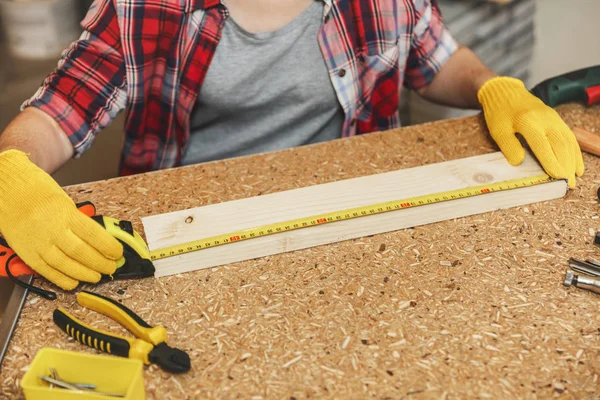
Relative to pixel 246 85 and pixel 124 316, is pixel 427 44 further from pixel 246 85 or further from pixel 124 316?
pixel 124 316

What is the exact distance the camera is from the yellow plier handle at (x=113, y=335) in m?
1.04

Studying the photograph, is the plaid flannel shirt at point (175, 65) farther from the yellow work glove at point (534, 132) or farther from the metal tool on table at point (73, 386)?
the metal tool on table at point (73, 386)

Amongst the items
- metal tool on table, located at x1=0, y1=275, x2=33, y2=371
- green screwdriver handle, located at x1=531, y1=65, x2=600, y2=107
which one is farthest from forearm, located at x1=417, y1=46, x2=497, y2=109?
metal tool on table, located at x1=0, y1=275, x2=33, y2=371

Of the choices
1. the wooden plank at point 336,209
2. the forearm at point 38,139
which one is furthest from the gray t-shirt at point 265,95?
the wooden plank at point 336,209

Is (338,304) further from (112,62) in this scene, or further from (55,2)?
(55,2)

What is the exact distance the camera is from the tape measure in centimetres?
124

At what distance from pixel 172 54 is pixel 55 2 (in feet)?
5.67

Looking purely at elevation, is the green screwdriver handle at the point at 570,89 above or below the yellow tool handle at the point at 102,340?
below

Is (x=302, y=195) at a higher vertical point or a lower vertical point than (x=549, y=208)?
higher

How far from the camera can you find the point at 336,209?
4.32ft

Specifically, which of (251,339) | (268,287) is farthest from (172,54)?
(251,339)

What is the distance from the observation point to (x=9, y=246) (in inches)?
49.3

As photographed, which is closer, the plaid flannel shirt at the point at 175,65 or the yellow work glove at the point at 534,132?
the yellow work glove at the point at 534,132

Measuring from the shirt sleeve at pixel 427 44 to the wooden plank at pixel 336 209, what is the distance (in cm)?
61
